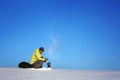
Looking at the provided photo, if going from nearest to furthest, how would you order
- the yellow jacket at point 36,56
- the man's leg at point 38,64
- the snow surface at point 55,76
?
the snow surface at point 55,76, the man's leg at point 38,64, the yellow jacket at point 36,56

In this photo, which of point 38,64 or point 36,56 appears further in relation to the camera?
point 36,56

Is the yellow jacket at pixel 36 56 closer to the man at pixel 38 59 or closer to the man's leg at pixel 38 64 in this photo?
the man at pixel 38 59

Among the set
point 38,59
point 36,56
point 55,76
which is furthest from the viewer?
point 36,56

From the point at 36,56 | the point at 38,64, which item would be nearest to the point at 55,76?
the point at 38,64

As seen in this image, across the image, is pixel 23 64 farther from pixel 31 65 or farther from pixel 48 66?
pixel 48 66

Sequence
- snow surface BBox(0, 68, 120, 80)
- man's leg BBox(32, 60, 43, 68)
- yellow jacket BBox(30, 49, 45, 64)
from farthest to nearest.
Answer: yellow jacket BBox(30, 49, 45, 64)
man's leg BBox(32, 60, 43, 68)
snow surface BBox(0, 68, 120, 80)

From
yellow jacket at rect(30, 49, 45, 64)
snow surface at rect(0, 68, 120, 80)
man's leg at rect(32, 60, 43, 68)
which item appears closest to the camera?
snow surface at rect(0, 68, 120, 80)

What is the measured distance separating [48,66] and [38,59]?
29.3 inches

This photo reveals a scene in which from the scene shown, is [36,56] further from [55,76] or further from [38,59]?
[55,76]

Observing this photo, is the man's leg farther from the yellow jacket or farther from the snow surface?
the snow surface

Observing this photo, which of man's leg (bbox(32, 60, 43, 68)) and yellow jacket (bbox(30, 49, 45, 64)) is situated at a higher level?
yellow jacket (bbox(30, 49, 45, 64))

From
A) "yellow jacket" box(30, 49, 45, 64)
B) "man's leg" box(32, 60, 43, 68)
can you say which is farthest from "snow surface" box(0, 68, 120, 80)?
"yellow jacket" box(30, 49, 45, 64)

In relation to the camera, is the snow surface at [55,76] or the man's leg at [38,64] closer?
the snow surface at [55,76]

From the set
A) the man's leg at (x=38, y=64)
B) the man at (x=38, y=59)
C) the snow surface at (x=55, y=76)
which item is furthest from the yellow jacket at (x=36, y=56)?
the snow surface at (x=55, y=76)
